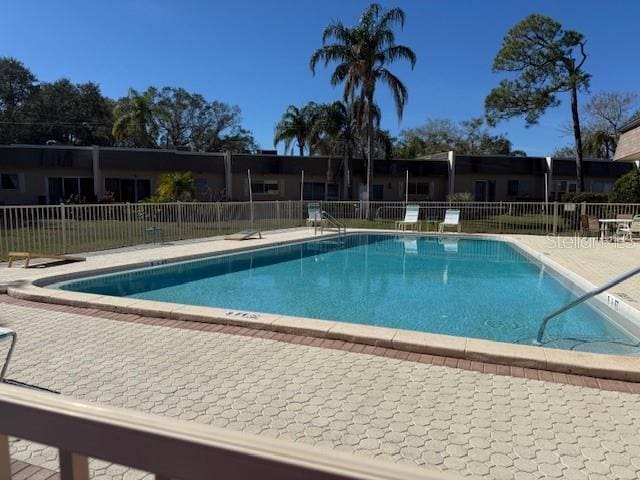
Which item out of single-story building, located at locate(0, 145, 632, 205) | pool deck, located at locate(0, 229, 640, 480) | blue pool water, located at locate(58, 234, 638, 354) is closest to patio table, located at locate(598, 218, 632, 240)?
blue pool water, located at locate(58, 234, 638, 354)

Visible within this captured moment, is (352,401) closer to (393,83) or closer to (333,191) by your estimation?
(393,83)

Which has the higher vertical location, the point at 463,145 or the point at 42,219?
the point at 463,145

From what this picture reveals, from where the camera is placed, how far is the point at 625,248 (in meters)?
13.3

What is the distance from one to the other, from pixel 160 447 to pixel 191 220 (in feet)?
49.4

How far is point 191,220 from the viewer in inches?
612

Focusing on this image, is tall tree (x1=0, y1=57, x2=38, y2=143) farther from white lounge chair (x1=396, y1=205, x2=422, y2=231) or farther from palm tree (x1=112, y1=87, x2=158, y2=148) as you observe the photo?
white lounge chair (x1=396, y1=205, x2=422, y2=231)

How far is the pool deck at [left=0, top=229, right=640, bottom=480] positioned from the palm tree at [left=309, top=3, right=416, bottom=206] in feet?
63.8

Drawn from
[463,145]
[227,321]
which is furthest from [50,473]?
[463,145]

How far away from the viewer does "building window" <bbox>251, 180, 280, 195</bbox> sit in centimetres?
2881

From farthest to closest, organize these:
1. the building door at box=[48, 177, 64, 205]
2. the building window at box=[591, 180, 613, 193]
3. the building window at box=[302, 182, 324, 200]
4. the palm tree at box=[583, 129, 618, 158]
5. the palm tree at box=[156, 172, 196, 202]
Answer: the palm tree at box=[583, 129, 618, 158] < the building window at box=[591, 180, 613, 193] < the building window at box=[302, 182, 324, 200] < the building door at box=[48, 177, 64, 205] < the palm tree at box=[156, 172, 196, 202]

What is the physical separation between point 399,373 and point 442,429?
3.32 feet

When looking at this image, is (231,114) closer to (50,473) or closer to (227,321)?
(227,321)

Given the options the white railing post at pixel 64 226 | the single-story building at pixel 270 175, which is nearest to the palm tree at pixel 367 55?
the single-story building at pixel 270 175

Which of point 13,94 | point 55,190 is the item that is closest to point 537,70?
point 55,190
